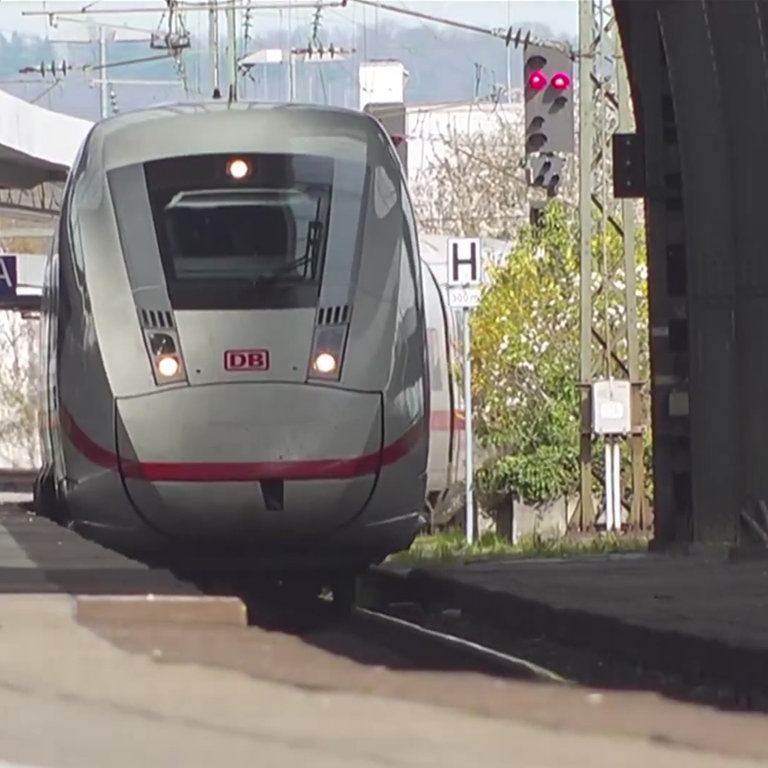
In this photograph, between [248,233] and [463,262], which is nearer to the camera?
[248,233]

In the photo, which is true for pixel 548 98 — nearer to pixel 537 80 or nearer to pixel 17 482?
pixel 537 80

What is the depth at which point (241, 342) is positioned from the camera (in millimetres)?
12375

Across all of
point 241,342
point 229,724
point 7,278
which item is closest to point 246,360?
point 241,342

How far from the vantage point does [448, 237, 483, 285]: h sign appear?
23578 mm

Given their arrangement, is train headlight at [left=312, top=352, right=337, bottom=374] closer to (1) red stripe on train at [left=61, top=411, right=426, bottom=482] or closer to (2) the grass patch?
(1) red stripe on train at [left=61, top=411, right=426, bottom=482]

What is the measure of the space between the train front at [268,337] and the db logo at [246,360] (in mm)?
12

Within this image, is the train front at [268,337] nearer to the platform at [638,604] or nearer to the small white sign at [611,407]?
the platform at [638,604]

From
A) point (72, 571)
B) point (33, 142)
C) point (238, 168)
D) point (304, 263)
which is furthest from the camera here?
point (33, 142)

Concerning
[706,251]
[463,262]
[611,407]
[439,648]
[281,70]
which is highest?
[281,70]

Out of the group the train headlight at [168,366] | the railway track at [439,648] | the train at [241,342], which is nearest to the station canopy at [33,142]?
the train at [241,342]

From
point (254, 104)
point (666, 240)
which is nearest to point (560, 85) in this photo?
point (666, 240)

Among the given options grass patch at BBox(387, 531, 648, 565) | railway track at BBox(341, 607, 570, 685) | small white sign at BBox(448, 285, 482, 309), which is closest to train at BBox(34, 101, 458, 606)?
railway track at BBox(341, 607, 570, 685)

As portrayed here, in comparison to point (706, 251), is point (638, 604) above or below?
below

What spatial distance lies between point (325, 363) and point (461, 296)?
37.2ft
